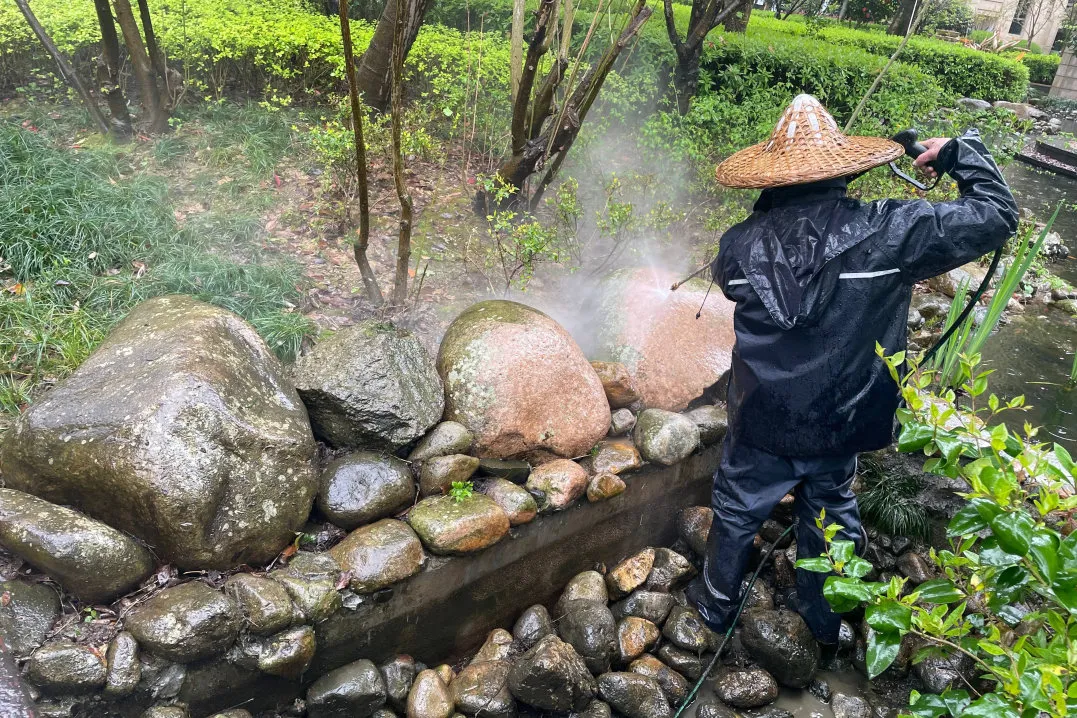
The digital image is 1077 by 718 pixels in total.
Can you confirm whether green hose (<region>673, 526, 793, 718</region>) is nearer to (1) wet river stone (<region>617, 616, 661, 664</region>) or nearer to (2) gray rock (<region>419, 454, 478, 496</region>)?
(1) wet river stone (<region>617, 616, 661, 664</region>)

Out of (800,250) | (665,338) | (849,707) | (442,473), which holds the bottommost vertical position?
(849,707)

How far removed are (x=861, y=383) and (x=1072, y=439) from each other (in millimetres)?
2783

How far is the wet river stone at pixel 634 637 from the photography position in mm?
3426

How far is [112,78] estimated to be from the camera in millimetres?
5254

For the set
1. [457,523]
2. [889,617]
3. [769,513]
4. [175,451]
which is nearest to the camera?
[889,617]

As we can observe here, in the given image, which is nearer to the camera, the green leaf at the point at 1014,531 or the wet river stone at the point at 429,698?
the green leaf at the point at 1014,531

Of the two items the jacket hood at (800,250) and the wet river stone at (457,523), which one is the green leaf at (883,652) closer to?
the jacket hood at (800,250)

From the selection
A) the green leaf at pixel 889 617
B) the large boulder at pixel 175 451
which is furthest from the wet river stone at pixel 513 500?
the green leaf at pixel 889 617

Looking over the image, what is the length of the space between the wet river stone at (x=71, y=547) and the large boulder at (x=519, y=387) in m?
1.52

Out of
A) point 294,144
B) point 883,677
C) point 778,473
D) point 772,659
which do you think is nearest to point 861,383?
point 778,473

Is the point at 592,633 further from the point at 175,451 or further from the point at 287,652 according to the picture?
the point at 175,451

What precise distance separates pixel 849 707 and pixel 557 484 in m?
1.70

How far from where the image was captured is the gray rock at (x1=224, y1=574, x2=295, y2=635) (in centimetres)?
267

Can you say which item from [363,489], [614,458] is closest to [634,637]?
[614,458]
